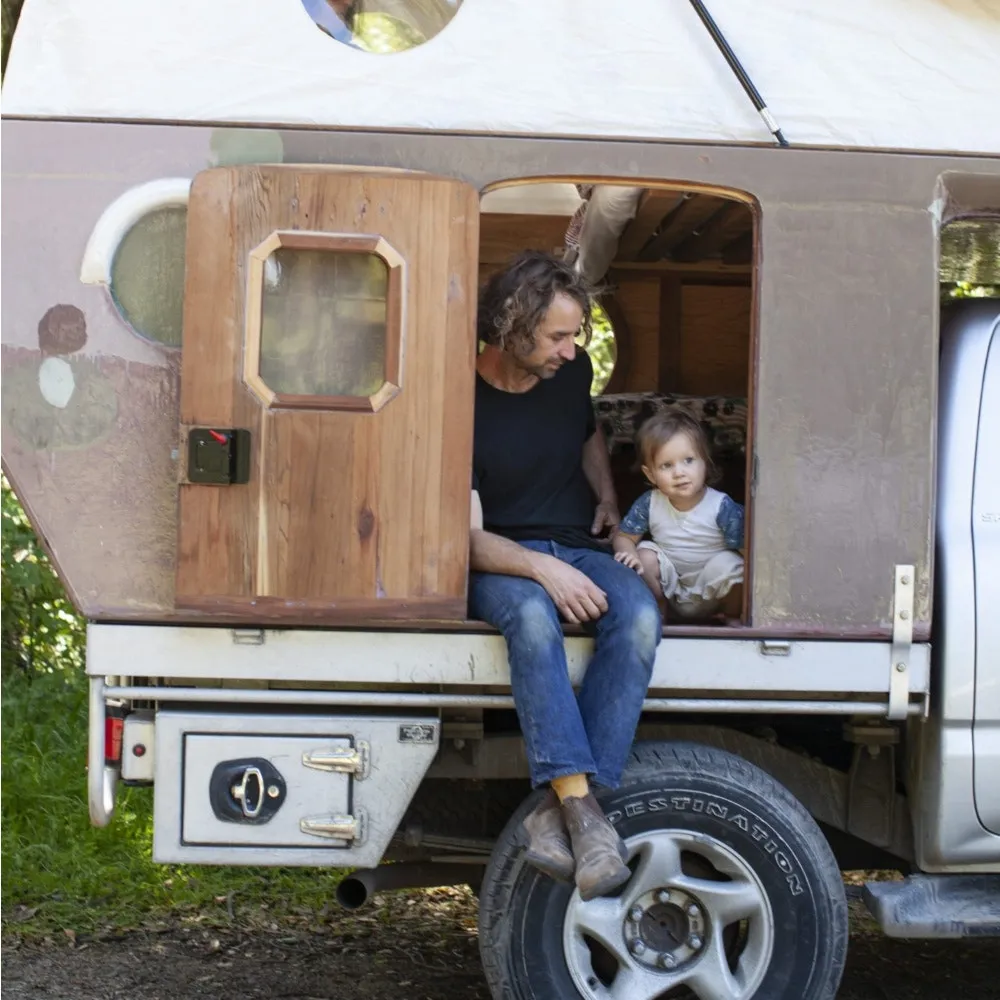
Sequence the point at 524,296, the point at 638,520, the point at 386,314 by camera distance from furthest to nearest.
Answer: the point at 638,520, the point at 524,296, the point at 386,314

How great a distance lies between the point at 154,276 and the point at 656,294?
2.46 m

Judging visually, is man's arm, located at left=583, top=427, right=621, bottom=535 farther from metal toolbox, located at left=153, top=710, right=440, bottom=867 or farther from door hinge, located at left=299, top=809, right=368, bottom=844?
door hinge, located at left=299, top=809, right=368, bottom=844

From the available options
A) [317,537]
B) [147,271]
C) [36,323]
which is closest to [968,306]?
[317,537]

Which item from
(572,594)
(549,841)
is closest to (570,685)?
(572,594)

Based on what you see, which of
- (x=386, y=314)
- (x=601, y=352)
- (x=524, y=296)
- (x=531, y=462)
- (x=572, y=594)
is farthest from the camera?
(x=601, y=352)

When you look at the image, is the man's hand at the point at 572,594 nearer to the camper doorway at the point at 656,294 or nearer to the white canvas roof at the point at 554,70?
the white canvas roof at the point at 554,70

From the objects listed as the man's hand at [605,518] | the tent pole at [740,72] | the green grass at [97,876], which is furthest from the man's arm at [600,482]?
the green grass at [97,876]

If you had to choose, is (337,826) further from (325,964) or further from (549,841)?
(325,964)

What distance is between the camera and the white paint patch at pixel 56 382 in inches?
130

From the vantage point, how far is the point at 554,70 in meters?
3.34

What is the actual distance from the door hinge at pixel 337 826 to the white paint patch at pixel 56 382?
3.86 ft

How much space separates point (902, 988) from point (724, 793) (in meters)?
1.43

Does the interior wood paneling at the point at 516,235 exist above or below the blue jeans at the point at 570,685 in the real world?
above

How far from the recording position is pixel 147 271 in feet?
10.9
